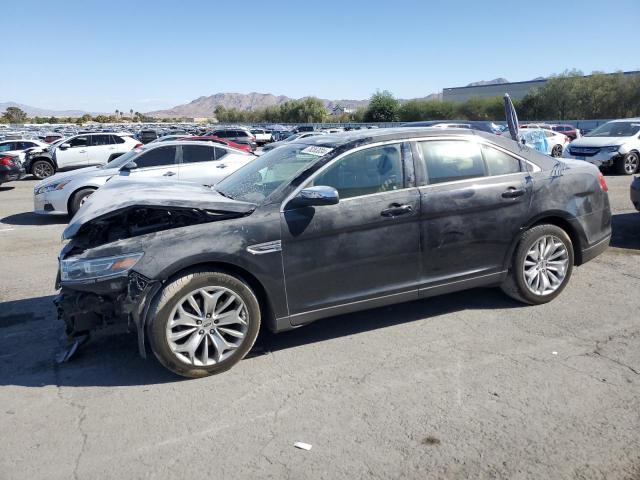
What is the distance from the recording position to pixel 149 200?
409 cm

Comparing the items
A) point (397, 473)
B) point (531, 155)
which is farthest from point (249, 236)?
point (531, 155)

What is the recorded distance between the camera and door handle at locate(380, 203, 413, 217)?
4387 millimetres

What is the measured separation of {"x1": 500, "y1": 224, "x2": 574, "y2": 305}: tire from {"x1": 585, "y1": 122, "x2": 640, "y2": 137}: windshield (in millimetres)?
13520

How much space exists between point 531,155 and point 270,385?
3.32 metres

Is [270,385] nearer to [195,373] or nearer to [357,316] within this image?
[195,373]

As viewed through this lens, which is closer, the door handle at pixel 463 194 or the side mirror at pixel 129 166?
the door handle at pixel 463 194

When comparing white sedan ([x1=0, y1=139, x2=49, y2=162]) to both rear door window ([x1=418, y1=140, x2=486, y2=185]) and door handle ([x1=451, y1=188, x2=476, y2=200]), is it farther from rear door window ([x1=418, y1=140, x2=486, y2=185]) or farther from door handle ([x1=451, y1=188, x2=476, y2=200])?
door handle ([x1=451, y1=188, x2=476, y2=200])

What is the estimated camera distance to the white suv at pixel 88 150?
20.4m

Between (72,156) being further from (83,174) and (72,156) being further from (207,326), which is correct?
(207,326)

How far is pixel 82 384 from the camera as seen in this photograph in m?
3.94

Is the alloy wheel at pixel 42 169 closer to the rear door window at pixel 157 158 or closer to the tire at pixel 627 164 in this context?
the rear door window at pixel 157 158

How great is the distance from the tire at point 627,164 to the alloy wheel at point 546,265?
12.5 metres

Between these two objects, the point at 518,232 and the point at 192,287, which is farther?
the point at 518,232

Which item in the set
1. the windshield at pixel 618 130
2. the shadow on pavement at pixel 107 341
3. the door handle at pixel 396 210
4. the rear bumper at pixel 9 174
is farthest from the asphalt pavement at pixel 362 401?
the windshield at pixel 618 130
